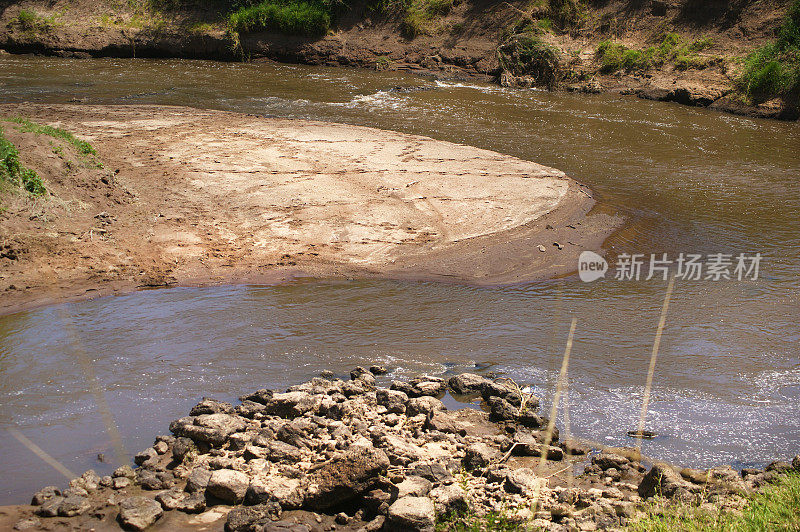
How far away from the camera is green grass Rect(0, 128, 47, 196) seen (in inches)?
317

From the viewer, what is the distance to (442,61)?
2138 centimetres

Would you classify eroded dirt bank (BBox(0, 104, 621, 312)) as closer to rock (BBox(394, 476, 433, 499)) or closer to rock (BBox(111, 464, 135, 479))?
rock (BBox(111, 464, 135, 479))

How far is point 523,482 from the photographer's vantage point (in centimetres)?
405

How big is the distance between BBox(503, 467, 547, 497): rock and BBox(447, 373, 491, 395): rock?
124 cm

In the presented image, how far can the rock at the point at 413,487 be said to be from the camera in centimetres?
381

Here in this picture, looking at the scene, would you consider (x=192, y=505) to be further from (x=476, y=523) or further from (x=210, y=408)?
(x=476, y=523)

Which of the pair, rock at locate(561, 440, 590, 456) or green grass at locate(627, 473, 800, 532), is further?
rock at locate(561, 440, 590, 456)

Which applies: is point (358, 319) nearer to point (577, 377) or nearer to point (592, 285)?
point (577, 377)

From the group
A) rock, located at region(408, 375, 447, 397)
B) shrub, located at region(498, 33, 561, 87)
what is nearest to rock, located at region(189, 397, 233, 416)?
rock, located at region(408, 375, 447, 397)

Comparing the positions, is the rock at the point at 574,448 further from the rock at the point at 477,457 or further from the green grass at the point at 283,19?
the green grass at the point at 283,19

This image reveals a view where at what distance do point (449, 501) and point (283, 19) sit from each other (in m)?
21.4

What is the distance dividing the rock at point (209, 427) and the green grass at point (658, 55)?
1786cm

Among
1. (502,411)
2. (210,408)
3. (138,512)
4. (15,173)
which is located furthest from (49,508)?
(15,173)

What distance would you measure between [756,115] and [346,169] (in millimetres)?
11428
